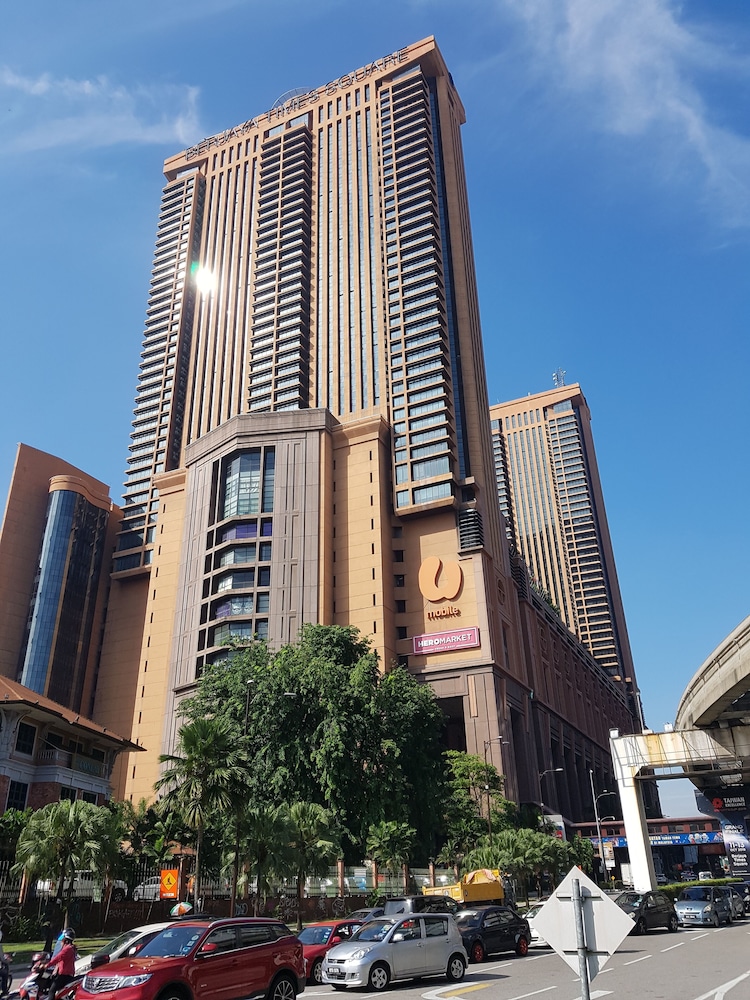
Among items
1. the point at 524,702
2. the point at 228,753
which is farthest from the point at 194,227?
the point at 228,753

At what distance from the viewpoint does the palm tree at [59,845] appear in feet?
97.4

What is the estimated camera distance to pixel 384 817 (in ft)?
169

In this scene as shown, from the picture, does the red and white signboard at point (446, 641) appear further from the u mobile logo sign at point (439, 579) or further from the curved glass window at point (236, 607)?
the curved glass window at point (236, 607)

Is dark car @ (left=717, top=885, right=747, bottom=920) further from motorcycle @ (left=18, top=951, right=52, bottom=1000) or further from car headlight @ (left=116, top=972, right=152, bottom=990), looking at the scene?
car headlight @ (left=116, top=972, right=152, bottom=990)

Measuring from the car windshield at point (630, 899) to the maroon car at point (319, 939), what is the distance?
42.5ft

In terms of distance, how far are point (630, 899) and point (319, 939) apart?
50.6 ft

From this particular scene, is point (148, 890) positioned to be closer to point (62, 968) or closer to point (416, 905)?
point (416, 905)

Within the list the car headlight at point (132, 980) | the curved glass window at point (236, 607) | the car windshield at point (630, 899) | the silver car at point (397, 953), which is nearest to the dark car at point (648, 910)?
the car windshield at point (630, 899)

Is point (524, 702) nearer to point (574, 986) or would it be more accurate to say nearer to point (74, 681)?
point (74, 681)

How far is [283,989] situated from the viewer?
1530 centimetres

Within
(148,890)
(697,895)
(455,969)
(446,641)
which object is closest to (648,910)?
(697,895)

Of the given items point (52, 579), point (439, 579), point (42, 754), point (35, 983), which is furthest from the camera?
point (52, 579)

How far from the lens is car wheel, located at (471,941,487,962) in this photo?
25.0 m

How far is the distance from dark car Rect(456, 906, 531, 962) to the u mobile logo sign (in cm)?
5825
